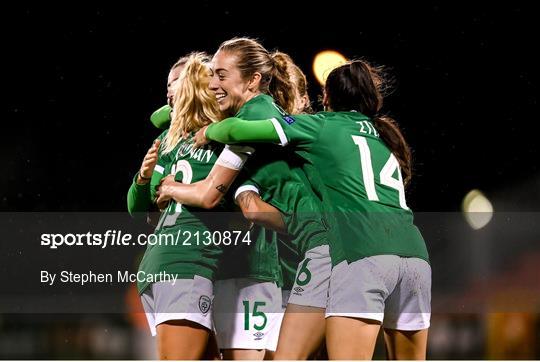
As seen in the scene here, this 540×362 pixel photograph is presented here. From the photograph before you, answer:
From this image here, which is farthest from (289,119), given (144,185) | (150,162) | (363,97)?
(144,185)

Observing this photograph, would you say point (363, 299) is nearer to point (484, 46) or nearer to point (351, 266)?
point (351, 266)

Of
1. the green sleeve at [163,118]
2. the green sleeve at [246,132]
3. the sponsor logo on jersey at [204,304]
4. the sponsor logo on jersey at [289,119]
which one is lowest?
the sponsor logo on jersey at [204,304]

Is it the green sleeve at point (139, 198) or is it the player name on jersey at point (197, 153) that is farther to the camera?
the green sleeve at point (139, 198)

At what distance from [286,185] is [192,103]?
1.89 feet

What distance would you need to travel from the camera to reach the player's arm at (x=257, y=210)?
3777mm

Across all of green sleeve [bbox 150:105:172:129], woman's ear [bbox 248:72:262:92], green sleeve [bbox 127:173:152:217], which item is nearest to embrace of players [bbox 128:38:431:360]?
woman's ear [bbox 248:72:262:92]

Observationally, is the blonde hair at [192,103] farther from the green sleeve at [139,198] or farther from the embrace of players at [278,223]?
the green sleeve at [139,198]

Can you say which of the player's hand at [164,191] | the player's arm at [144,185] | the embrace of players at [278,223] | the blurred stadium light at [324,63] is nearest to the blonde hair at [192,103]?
the embrace of players at [278,223]

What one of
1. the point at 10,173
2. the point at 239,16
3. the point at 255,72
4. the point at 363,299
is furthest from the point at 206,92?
the point at 10,173

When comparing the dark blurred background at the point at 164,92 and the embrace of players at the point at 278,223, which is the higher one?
the dark blurred background at the point at 164,92

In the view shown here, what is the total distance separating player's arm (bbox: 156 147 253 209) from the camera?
374cm

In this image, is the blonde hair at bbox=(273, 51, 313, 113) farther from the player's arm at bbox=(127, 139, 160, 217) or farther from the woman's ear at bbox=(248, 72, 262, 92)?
the player's arm at bbox=(127, 139, 160, 217)

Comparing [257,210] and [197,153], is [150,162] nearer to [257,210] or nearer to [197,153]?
[197,153]

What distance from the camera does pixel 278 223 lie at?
12.6 feet
